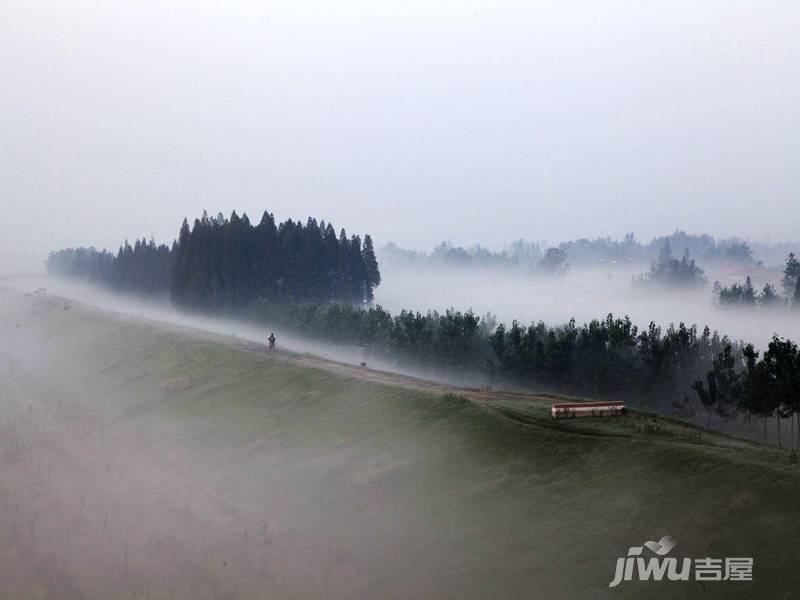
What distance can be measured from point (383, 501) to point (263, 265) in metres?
85.9

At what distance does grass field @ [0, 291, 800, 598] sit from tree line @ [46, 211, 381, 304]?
63485mm

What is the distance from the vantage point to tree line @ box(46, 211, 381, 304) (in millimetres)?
112500

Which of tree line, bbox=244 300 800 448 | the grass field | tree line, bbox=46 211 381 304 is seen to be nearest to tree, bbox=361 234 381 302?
tree line, bbox=46 211 381 304

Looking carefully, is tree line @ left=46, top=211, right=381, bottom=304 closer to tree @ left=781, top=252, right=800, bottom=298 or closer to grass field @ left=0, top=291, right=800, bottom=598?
grass field @ left=0, top=291, right=800, bottom=598

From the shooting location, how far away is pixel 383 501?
102 ft

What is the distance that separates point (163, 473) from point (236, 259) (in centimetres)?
7586

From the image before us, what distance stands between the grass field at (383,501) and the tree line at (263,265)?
63485 mm

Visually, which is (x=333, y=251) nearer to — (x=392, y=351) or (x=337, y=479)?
(x=392, y=351)

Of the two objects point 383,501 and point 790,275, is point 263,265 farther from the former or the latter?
point 790,275

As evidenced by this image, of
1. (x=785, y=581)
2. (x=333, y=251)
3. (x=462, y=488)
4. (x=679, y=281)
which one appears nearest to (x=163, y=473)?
(x=462, y=488)

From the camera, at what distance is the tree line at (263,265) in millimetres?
112500

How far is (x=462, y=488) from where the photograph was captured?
29.7m

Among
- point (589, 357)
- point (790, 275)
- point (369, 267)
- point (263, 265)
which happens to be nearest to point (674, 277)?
point (790, 275)

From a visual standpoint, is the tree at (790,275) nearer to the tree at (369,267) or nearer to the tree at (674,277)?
the tree at (674,277)
